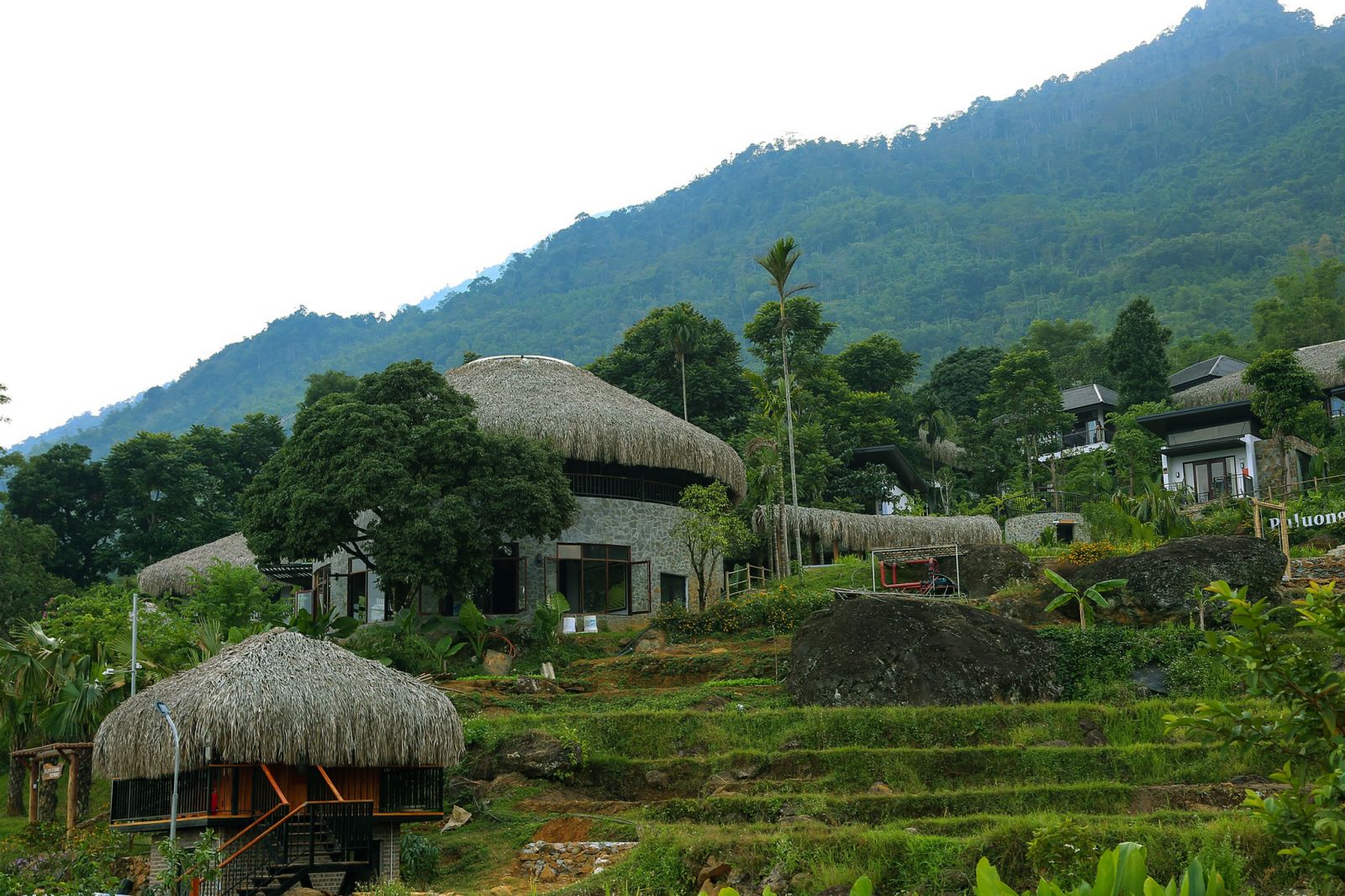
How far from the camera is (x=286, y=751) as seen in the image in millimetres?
14945

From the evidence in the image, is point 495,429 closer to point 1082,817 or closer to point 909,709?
point 909,709

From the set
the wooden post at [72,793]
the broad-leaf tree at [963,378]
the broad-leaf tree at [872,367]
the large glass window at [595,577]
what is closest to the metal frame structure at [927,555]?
the large glass window at [595,577]

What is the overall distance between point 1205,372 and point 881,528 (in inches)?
994

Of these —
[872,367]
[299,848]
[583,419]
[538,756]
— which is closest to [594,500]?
[583,419]

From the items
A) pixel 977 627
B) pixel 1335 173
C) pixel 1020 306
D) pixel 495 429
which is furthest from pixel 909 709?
pixel 1335 173

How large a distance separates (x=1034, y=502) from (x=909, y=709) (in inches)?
951

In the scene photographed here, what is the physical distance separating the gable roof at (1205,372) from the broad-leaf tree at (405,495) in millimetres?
35463

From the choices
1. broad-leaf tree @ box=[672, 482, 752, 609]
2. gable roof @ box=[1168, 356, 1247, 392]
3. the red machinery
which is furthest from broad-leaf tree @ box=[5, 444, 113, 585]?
gable roof @ box=[1168, 356, 1247, 392]

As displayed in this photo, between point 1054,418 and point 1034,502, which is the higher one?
point 1054,418

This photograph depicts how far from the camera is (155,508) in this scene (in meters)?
43.0

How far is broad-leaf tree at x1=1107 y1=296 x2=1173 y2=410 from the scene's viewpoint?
162 feet

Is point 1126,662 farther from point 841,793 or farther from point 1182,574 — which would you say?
point 841,793

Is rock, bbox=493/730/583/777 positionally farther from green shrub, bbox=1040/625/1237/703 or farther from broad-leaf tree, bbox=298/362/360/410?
broad-leaf tree, bbox=298/362/360/410

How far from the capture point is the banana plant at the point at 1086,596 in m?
21.8
